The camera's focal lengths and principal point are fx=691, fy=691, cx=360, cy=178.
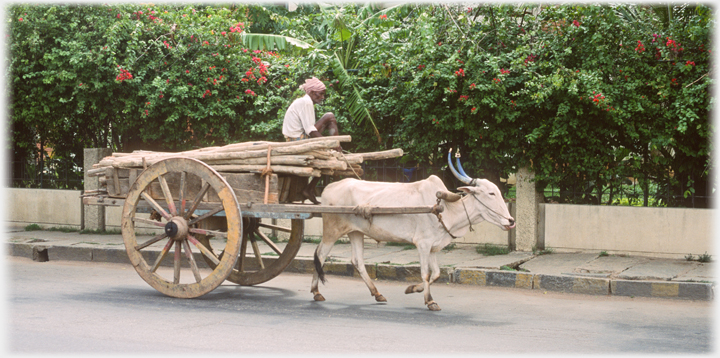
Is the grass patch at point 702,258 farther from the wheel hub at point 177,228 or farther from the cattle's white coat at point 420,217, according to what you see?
the wheel hub at point 177,228

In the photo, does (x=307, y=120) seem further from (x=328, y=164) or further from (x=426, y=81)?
(x=426, y=81)

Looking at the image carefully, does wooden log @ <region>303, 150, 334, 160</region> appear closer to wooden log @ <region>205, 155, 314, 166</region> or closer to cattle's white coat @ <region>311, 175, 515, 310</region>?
wooden log @ <region>205, 155, 314, 166</region>

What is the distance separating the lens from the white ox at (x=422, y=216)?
6438mm

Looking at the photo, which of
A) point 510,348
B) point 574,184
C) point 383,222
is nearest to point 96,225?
point 383,222

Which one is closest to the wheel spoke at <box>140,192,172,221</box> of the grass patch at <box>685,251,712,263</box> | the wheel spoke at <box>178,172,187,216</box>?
the wheel spoke at <box>178,172,187,216</box>

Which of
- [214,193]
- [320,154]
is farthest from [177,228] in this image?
[320,154]

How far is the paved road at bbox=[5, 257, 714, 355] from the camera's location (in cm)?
501

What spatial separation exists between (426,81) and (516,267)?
9.30 ft

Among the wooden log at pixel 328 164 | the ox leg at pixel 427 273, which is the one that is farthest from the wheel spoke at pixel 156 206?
the ox leg at pixel 427 273

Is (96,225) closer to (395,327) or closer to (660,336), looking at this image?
(395,327)

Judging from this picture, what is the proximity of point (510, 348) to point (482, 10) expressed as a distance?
5916mm

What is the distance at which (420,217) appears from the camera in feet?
21.5

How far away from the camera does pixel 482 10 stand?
31.7 ft

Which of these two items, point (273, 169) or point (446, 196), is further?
point (273, 169)
